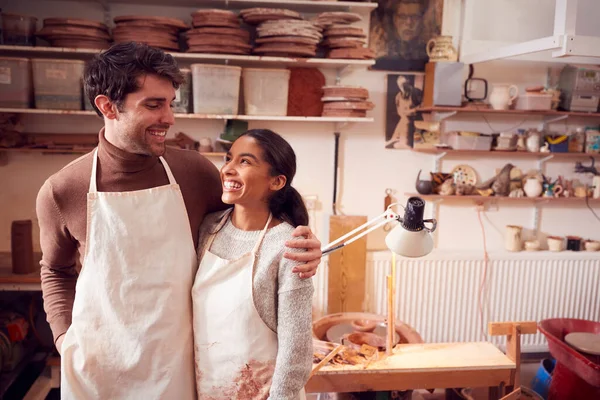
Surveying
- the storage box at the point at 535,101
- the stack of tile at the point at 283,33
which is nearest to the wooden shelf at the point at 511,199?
the storage box at the point at 535,101

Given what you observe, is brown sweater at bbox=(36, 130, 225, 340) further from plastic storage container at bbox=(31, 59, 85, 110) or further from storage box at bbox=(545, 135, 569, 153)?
storage box at bbox=(545, 135, 569, 153)

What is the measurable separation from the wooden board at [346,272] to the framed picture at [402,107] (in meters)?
0.72

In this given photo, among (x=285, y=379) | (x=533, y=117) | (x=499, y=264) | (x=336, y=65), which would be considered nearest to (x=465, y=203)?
(x=499, y=264)

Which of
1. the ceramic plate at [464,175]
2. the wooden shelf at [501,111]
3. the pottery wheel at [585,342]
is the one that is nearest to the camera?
the pottery wheel at [585,342]

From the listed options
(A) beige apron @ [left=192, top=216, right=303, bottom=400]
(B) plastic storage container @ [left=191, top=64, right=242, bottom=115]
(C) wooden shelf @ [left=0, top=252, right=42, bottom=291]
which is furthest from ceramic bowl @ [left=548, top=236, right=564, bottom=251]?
(C) wooden shelf @ [left=0, top=252, right=42, bottom=291]

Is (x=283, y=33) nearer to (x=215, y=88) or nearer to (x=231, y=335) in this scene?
(x=215, y=88)

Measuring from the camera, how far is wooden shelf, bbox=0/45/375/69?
3.02m

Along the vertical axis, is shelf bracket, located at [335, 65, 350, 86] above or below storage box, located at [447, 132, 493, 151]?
above

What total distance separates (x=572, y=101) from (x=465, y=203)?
43.6 inches

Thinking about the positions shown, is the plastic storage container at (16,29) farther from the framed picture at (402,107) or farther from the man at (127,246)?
the framed picture at (402,107)

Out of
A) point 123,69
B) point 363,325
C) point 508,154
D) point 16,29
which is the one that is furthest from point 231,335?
point 508,154

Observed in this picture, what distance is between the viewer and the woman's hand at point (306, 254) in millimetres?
1343

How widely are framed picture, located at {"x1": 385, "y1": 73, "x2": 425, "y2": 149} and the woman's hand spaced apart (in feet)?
8.37

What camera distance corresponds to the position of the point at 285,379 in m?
1.33
